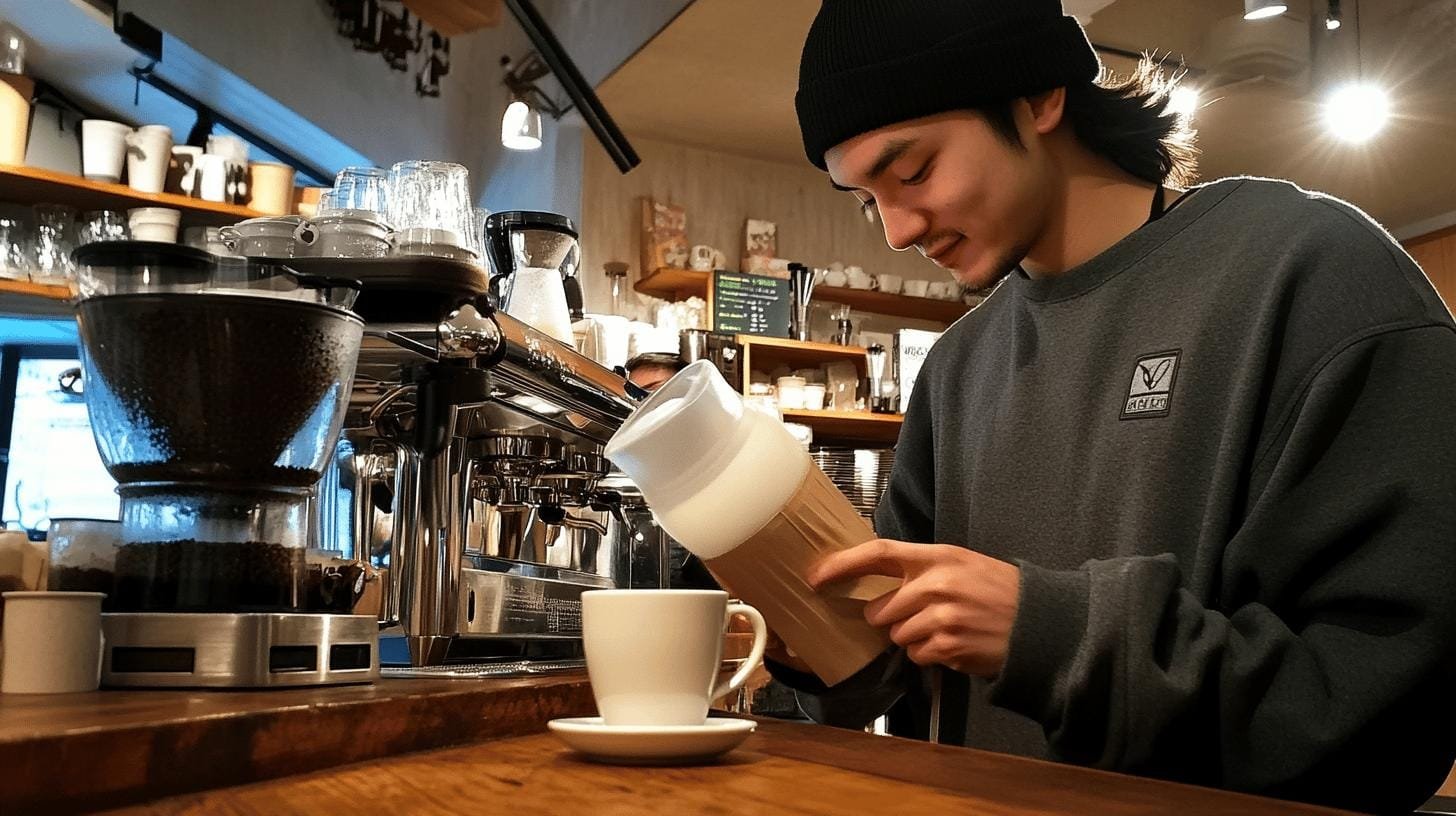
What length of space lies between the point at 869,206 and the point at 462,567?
25.8 inches

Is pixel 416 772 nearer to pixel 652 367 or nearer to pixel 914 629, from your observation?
pixel 914 629

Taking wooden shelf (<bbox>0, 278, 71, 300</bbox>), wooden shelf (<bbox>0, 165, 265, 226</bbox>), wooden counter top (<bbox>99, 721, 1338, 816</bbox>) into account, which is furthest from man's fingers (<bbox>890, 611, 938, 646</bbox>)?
wooden shelf (<bbox>0, 165, 265, 226</bbox>)

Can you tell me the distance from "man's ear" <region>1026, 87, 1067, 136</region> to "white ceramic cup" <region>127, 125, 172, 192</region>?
3241mm

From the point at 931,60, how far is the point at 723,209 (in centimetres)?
437

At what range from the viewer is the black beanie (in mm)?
1279

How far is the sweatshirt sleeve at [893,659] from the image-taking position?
113 cm

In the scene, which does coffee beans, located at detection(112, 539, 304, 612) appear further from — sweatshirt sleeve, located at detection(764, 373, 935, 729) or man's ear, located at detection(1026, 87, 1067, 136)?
man's ear, located at detection(1026, 87, 1067, 136)

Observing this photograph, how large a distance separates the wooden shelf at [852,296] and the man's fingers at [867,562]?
424 cm

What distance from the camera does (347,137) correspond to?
4707mm

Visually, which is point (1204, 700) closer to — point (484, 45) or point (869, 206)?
point (869, 206)

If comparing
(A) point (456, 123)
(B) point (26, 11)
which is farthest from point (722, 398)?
(A) point (456, 123)

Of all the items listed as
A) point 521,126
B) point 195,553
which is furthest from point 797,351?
point 195,553

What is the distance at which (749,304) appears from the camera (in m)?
5.11

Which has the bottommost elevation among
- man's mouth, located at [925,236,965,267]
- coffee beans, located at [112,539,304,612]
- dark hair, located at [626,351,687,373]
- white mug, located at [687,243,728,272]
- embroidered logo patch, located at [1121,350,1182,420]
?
coffee beans, located at [112,539,304,612]
